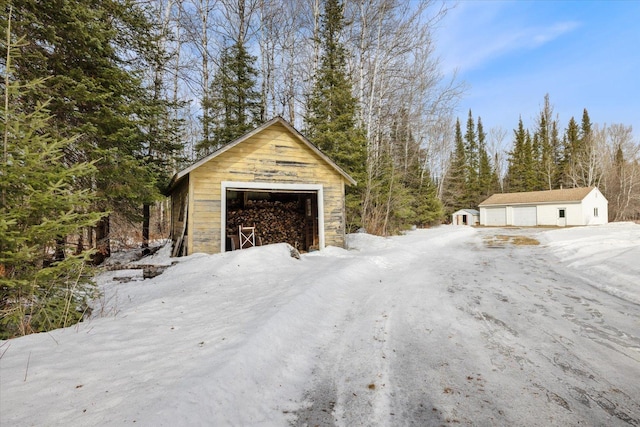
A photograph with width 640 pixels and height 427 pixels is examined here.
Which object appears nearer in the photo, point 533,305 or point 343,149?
point 533,305

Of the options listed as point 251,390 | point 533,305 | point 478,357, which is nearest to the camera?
point 251,390

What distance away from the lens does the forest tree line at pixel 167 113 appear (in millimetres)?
3625

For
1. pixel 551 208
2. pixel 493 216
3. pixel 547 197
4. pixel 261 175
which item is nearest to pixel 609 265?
pixel 261 175

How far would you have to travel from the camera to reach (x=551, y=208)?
31000 mm

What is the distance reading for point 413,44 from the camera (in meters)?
19.0

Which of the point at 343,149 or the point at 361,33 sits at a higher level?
the point at 361,33

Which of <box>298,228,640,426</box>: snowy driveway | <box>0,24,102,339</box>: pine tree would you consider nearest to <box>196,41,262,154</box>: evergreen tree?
<box>0,24,102,339</box>: pine tree

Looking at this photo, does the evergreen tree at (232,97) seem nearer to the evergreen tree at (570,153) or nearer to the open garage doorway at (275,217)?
the open garage doorway at (275,217)

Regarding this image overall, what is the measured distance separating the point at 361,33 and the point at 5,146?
18.8 metres

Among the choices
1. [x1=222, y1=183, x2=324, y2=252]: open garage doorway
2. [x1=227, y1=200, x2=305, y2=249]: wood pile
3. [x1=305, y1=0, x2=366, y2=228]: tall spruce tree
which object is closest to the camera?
[x1=222, y1=183, x2=324, y2=252]: open garage doorway

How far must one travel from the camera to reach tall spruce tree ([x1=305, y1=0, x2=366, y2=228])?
50.1 feet

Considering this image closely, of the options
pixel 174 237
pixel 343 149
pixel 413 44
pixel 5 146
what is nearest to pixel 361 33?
pixel 413 44

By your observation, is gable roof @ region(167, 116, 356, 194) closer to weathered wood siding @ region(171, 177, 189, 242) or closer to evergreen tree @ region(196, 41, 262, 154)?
weathered wood siding @ region(171, 177, 189, 242)

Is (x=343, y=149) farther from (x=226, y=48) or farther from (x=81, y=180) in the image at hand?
(x=81, y=180)
